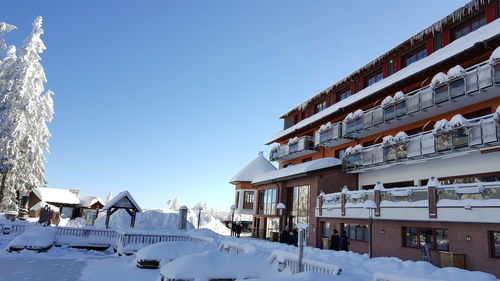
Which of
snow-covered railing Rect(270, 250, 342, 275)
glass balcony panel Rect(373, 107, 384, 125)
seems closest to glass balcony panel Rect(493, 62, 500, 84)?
glass balcony panel Rect(373, 107, 384, 125)

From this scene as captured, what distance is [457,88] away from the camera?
17.5 meters

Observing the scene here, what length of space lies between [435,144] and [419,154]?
107 centimetres

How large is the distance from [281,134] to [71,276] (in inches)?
1104

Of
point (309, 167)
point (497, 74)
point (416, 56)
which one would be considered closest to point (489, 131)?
point (497, 74)

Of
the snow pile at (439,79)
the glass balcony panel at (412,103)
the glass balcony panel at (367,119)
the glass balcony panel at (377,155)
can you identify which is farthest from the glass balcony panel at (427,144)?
the glass balcony panel at (367,119)

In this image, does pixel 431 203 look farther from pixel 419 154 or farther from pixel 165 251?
pixel 165 251

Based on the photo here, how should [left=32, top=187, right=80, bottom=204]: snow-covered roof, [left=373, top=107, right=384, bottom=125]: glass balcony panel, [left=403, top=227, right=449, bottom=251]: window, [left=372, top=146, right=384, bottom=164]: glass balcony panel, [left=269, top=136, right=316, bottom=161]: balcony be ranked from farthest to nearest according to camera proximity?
1. [left=32, top=187, right=80, bottom=204]: snow-covered roof
2. [left=269, top=136, right=316, bottom=161]: balcony
3. [left=373, top=107, right=384, bottom=125]: glass balcony panel
4. [left=372, top=146, right=384, bottom=164]: glass balcony panel
5. [left=403, top=227, right=449, bottom=251]: window

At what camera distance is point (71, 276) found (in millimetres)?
13195

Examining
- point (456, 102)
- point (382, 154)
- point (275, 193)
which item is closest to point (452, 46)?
point (456, 102)

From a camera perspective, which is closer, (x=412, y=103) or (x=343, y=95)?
(x=412, y=103)

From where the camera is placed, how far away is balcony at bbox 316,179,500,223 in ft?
45.4

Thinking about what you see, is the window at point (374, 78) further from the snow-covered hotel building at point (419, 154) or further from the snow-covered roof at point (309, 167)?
the snow-covered roof at point (309, 167)

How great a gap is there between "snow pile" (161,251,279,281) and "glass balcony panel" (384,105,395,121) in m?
14.6

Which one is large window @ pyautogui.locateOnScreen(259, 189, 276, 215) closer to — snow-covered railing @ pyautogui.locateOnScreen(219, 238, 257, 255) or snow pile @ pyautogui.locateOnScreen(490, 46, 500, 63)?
snow-covered railing @ pyautogui.locateOnScreen(219, 238, 257, 255)
